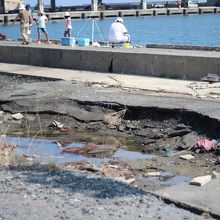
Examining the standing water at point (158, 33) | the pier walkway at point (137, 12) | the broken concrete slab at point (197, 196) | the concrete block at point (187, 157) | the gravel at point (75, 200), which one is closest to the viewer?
the gravel at point (75, 200)

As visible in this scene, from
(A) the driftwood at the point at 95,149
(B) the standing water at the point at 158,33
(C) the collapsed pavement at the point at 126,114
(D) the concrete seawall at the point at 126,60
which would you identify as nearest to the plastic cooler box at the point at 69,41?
(D) the concrete seawall at the point at 126,60

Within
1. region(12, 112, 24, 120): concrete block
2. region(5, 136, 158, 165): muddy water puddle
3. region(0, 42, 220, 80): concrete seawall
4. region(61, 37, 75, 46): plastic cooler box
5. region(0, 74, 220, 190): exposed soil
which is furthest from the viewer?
region(61, 37, 75, 46): plastic cooler box

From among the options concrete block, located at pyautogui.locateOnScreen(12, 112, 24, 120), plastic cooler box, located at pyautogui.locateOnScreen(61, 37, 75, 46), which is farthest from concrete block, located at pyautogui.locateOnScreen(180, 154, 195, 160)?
plastic cooler box, located at pyautogui.locateOnScreen(61, 37, 75, 46)

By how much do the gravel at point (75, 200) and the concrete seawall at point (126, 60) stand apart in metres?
9.31

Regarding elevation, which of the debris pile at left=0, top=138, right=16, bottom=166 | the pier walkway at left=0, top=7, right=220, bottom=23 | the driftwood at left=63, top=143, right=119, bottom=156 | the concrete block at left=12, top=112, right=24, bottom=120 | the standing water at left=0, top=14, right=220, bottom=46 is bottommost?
the pier walkway at left=0, top=7, right=220, bottom=23

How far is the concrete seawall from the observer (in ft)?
50.7

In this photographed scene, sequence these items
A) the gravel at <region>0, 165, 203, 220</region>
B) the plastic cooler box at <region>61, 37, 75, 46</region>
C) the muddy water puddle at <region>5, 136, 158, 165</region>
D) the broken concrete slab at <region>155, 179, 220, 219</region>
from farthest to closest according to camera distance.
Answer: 1. the plastic cooler box at <region>61, 37, 75, 46</region>
2. the muddy water puddle at <region>5, 136, 158, 165</region>
3. the broken concrete slab at <region>155, 179, 220, 219</region>
4. the gravel at <region>0, 165, 203, 220</region>

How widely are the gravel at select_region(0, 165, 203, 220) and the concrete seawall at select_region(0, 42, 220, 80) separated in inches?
367

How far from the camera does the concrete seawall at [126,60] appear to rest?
50.7 feet

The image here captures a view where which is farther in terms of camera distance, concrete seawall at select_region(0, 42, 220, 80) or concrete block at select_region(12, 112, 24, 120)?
concrete seawall at select_region(0, 42, 220, 80)

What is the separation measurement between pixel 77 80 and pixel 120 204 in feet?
35.0

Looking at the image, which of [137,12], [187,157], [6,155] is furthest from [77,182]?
[137,12]

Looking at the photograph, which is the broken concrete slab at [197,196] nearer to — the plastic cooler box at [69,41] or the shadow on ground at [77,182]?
the shadow on ground at [77,182]

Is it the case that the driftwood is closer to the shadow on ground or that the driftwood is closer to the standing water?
the shadow on ground
